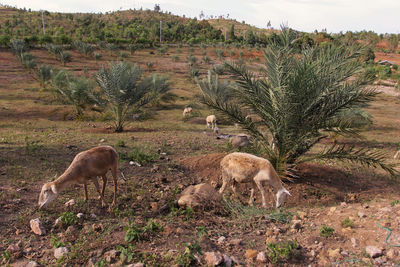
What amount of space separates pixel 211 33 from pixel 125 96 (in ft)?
235

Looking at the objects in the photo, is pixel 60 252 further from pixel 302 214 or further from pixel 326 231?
pixel 302 214

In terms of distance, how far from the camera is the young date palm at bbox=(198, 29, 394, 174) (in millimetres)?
6133

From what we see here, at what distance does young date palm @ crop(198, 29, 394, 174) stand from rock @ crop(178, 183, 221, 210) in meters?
1.92

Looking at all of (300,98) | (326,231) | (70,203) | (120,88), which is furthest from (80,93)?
(326,231)

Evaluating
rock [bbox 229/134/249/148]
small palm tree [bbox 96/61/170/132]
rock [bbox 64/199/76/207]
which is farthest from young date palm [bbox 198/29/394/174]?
small palm tree [bbox 96/61/170/132]

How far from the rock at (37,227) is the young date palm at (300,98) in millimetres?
4036

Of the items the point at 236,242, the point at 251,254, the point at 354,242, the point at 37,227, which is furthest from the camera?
the point at 37,227

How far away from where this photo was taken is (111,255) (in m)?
3.73

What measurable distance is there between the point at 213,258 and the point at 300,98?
13.1 feet

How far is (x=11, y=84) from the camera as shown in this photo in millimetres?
24156

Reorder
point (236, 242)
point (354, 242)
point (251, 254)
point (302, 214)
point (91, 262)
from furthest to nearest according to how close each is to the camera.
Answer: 1. point (302, 214)
2. point (236, 242)
3. point (354, 242)
4. point (251, 254)
5. point (91, 262)

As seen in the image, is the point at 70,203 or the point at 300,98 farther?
the point at 300,98

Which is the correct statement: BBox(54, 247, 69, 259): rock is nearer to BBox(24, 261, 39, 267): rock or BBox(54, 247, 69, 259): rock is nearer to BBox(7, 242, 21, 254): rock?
BBox(24, 261, 39, 267): rock

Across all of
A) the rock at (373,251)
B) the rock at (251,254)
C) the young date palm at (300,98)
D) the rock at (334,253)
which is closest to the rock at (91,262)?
the rock at (251,254)
